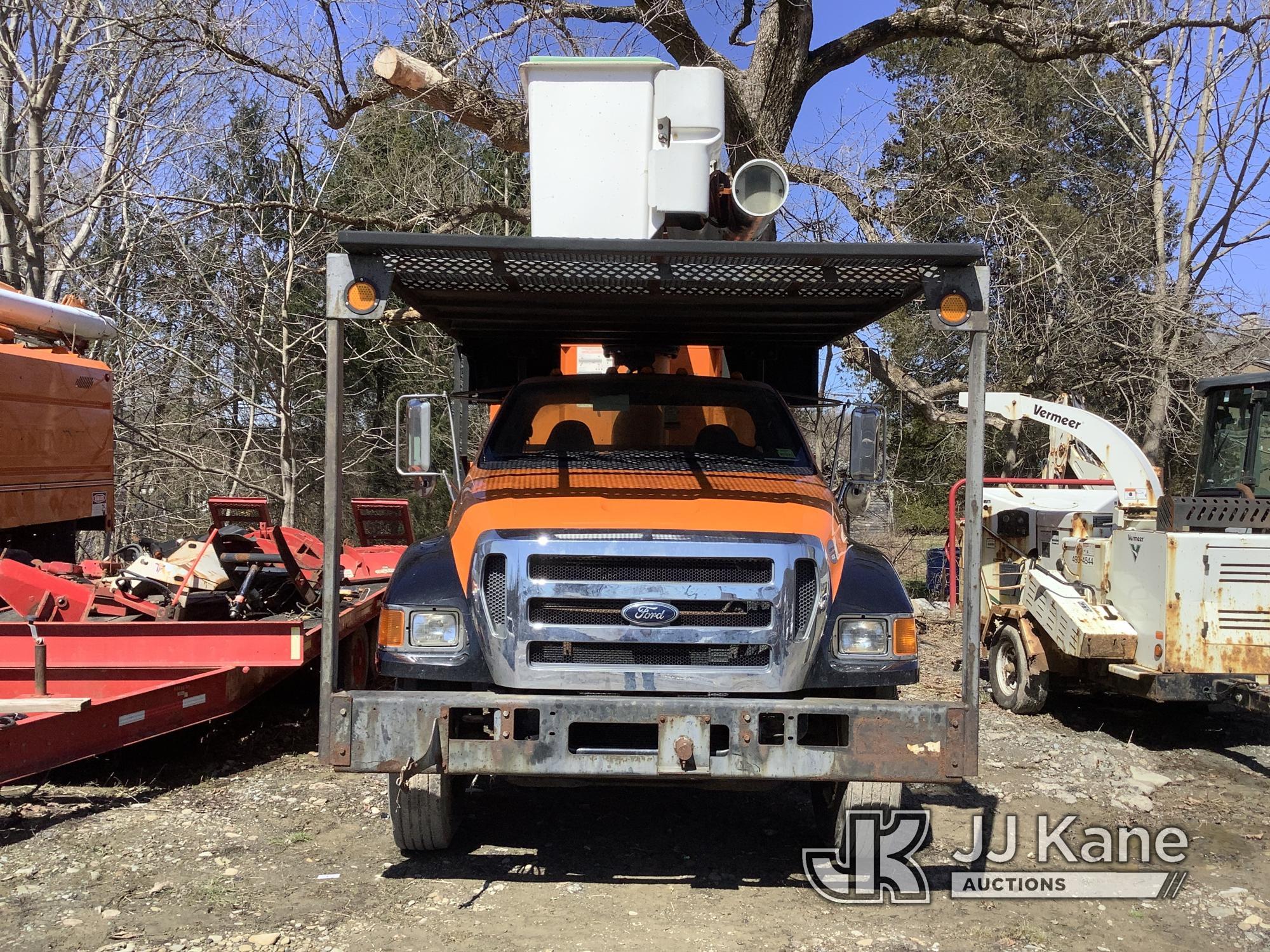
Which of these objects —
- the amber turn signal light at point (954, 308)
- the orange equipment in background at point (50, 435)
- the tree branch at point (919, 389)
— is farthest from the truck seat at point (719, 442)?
the tree branch at point (919, 389)

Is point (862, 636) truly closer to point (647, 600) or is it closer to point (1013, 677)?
point (647, 600)

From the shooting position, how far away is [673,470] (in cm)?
521

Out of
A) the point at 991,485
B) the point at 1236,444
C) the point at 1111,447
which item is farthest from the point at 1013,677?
the point at 1236,444

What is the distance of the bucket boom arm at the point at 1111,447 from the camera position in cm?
780

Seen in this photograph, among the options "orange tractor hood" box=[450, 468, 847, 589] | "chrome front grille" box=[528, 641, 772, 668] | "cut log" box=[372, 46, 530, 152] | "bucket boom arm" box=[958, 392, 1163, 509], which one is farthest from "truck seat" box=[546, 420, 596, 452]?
"cut log" box=[372, 46, 530, 152]

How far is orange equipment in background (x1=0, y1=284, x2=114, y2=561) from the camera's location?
7.88 m

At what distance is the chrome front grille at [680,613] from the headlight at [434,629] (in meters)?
0.32

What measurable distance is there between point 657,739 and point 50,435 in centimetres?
648

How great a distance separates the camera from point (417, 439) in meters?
5.71

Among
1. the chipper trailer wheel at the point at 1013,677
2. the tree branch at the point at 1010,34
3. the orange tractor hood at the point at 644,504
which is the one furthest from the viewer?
the tree branch at the point at 1010,34

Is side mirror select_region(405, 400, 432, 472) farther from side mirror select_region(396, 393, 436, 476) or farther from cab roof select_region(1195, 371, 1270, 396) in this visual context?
cab roof select_region(1195, 371, 1270, 396)

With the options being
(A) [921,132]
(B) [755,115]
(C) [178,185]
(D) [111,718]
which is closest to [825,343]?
(D) [111,718]

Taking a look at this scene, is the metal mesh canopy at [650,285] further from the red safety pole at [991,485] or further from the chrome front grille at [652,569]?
the red safety pole at [991,485]

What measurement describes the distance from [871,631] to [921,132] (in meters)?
9.91
